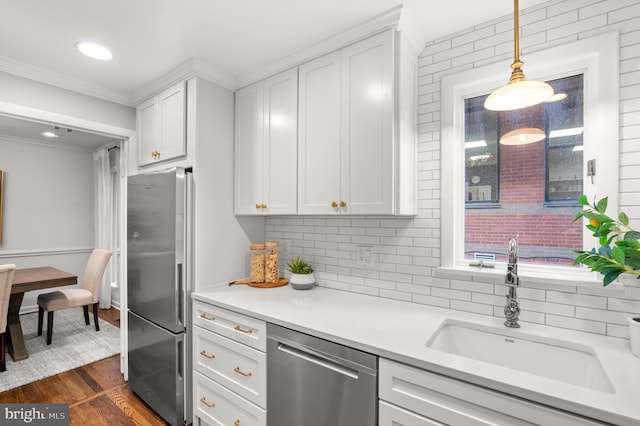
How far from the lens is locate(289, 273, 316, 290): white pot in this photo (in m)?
2.17

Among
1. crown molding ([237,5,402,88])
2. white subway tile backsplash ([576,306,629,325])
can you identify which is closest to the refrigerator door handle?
crown molding ([237,5,402,88])

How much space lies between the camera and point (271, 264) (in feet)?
7.61

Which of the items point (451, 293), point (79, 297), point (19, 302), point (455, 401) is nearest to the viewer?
point (455, 401)

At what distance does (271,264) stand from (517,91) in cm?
179

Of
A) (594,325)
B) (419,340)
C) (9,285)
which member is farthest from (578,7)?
(9,285)

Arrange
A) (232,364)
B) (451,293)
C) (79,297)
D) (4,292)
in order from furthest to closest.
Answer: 1. (79,297)
2. (4,292)
3. (232,364)
4. (451,293)

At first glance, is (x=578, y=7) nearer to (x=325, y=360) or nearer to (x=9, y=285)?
(x=325, y=360)

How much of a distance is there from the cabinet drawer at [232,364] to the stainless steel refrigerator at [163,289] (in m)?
0.14

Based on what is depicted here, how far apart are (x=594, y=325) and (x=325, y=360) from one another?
120 centimetres

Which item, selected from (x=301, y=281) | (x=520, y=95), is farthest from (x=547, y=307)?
(x=301, y=281)

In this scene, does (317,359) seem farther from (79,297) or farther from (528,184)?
(79,297)

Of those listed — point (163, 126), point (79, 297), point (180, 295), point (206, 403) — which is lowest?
point (206, 403)

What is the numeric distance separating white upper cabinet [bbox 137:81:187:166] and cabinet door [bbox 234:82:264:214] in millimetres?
382

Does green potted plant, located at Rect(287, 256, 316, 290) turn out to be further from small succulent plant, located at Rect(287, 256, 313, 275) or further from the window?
the window
